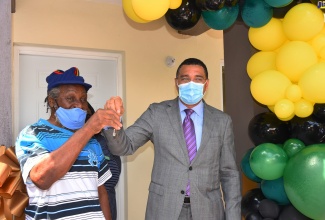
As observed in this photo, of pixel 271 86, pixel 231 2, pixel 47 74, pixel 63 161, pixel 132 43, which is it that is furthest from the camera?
pixel 132 43

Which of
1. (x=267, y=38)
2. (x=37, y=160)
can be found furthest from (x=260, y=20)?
(x=37, y=160)

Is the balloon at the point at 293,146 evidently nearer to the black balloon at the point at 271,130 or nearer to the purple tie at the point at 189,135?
the black balloon at the point at 271,130

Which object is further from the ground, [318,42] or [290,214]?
[318,42]

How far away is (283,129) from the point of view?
2.77 m

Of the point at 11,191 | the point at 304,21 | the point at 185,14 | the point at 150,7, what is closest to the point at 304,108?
the point at 304,21

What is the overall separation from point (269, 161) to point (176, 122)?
0.66m

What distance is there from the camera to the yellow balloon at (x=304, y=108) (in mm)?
2592

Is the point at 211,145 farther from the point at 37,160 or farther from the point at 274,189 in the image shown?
the point at 37,160

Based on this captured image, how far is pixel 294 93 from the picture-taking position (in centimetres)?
258

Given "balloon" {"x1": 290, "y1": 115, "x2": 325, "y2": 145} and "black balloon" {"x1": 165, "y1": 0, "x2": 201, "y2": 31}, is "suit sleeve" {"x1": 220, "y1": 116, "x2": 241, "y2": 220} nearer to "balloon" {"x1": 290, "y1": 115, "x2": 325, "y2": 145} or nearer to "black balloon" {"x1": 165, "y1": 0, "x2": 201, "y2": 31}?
"balloon" {"x1": 290, "y1": 115, "x2": 325, "y2": 145}

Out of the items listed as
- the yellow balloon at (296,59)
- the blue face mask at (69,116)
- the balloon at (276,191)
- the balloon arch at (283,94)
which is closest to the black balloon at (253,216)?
the balloon arch at (283,94)

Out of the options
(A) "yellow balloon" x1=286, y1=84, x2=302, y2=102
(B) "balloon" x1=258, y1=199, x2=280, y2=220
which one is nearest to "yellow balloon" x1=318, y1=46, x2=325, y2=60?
(A) "yellow balloon" x1=286, y1=84, x2=302, y2=102

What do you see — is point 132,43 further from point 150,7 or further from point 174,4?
point 150,7

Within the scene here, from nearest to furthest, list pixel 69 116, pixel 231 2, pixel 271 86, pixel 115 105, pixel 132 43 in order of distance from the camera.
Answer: pixel 115 105
pixel 69 116
pixel 271 86
pixel 231 2
pixel 132 43
